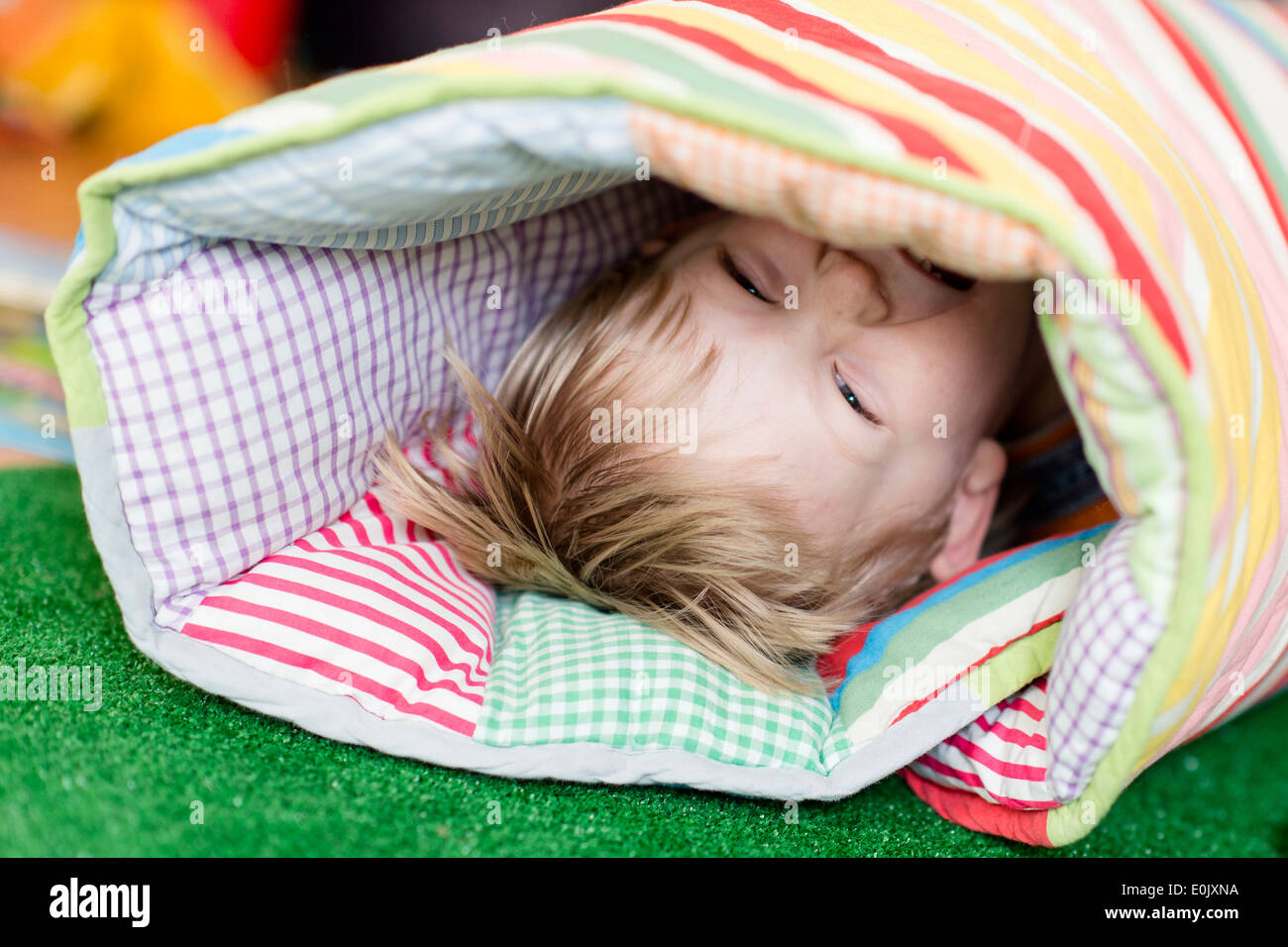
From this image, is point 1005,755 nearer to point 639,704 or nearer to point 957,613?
point 957,613

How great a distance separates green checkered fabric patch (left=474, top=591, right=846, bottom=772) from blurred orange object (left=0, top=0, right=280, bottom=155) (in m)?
1.54

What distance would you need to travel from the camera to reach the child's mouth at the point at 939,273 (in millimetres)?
1007

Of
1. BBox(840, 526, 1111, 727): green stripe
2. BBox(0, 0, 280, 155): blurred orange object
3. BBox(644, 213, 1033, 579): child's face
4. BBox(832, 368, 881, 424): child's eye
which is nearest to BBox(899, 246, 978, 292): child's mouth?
BBox(644, 213, 1033, 579): child's face

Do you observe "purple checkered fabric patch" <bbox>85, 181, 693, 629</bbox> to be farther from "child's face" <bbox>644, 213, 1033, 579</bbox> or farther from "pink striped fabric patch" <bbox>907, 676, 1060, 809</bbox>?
"pink striped fabric patch" <bbox>907, 676, 1060, 809</bbox>

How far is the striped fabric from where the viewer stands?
677mm

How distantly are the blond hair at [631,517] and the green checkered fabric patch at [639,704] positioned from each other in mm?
49

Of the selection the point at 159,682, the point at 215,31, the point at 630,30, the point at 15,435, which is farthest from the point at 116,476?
the point at 215,31

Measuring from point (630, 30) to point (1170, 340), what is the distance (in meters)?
0.42

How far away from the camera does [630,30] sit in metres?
0.76

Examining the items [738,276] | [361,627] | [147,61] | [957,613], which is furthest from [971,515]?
[147,61]

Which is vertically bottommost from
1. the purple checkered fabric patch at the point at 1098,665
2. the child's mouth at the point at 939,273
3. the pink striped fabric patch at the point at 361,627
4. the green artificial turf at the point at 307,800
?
the green artificial turf at the point at 307,800

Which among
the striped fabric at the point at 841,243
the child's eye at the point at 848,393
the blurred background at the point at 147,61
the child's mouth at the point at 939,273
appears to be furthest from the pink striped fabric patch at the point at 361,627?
the blurred background at the point at 147,61

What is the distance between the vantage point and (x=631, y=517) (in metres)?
1.02

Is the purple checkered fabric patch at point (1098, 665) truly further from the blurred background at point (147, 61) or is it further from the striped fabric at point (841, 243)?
the blurred background at point (147, 61)
